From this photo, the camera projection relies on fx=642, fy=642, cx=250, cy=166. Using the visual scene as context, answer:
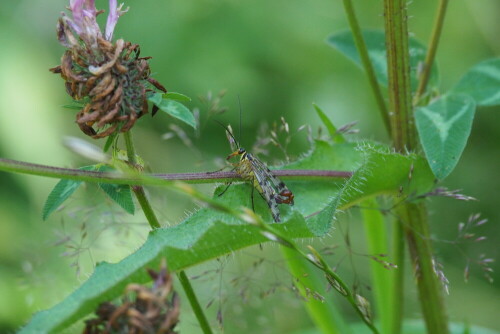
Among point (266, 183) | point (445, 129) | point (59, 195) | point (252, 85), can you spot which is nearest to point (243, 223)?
point (266, 183)

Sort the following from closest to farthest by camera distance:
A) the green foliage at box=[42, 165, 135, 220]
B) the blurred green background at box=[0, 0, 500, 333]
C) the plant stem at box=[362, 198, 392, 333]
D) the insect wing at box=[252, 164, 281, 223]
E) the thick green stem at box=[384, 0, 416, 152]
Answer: the green foliage at box=[42, 165, 135, 220] < the insect wing at box=[252, 164, 281, 223] < the thick green stem at box=[384, 0, 416, 152] < the plant stem at box=[362, 198, 392, 333] < the blurred green background at box=[0, 0, 500, 333]

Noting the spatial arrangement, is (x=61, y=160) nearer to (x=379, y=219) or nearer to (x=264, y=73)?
(x=264, y=73)

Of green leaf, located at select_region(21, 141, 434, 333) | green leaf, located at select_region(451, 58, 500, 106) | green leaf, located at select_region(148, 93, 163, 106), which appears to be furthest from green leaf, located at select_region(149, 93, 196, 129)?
green leaf, located at select_region(451, 58, 500, 106)

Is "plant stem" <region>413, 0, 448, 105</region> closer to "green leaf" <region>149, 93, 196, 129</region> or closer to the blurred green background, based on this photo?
"green leaf" <region>149, 93, 196, 129</region>

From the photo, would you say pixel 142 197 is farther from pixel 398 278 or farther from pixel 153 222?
pixel 398 278

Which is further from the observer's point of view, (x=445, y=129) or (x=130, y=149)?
(x=445, y=129)

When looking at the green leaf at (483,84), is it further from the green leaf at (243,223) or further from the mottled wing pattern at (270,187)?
the mottled wing pattern at (270,187)
